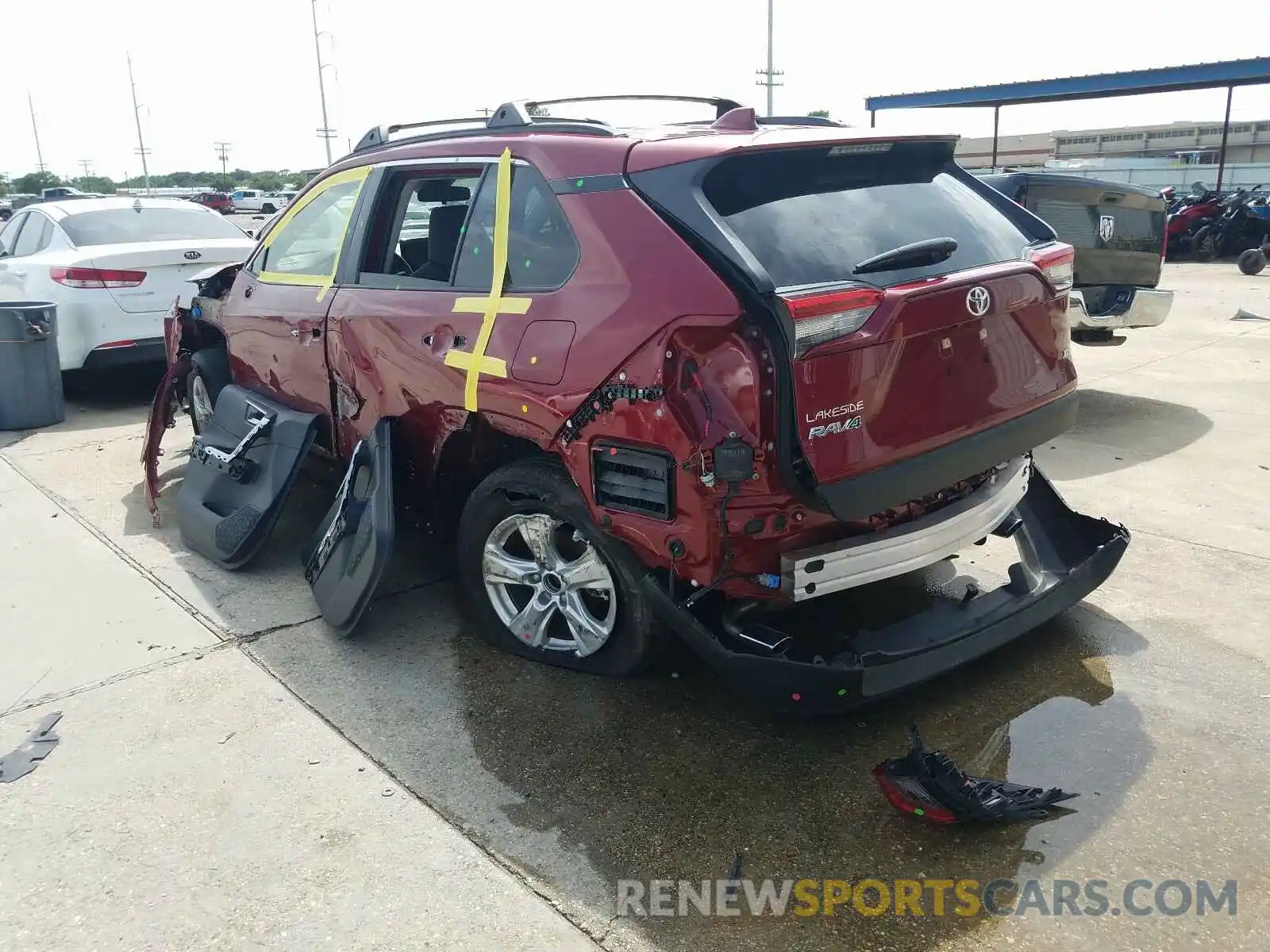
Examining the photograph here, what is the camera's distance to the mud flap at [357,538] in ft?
12.9

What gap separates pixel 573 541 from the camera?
3.72 meters

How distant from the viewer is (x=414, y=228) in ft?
14.3

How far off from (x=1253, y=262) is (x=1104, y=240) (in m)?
11.8

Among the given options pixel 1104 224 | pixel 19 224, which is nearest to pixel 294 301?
pixel 1104 224

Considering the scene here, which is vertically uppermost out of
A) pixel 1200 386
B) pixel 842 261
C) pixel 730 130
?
pixel 730 130

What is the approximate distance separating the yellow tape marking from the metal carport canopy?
847 inches

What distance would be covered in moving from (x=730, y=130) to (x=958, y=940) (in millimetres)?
2573

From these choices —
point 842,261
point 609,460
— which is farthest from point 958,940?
point 842,261

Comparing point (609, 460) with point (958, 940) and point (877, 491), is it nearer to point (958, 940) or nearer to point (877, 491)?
point (877, 491)

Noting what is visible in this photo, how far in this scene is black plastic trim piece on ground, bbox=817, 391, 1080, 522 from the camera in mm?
2920

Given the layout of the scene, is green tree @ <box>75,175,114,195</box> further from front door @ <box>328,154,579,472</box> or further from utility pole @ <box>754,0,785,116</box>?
front door @ <box>328,154,579,472</box>

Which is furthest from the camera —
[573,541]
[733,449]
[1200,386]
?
[1200,386]

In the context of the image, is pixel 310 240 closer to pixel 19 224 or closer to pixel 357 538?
pixel 357 538

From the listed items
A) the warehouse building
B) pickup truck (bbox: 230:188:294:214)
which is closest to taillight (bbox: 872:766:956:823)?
pickup truck (bbox: 230:188:294:214)
